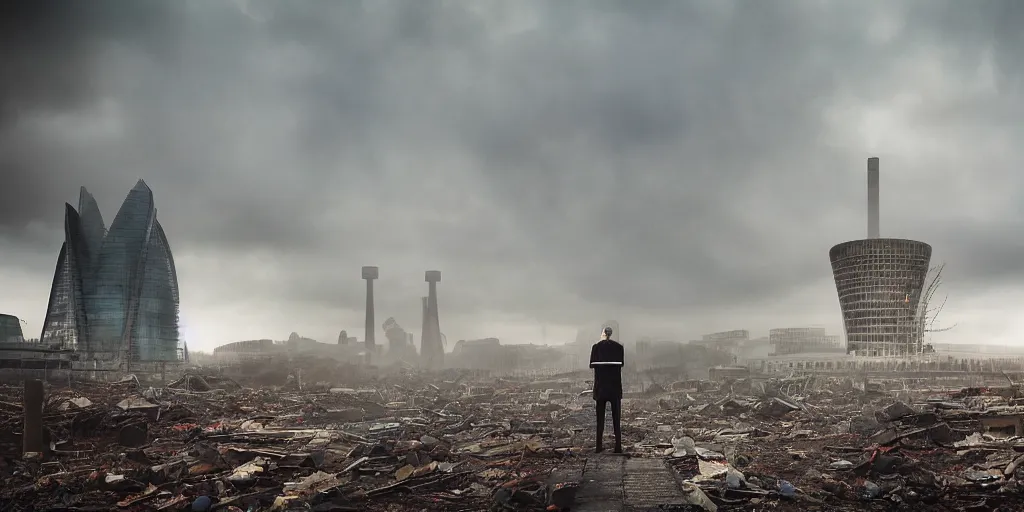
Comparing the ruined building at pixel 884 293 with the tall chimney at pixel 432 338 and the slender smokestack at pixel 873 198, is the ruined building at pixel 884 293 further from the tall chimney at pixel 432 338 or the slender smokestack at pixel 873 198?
the tall chimney at pixel 432 338

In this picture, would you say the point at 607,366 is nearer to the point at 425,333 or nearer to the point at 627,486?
the point at 627,486

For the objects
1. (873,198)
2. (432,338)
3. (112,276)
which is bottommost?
(432,338)

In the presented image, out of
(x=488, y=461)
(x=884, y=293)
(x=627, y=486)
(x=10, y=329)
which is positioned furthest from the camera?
(x=884, y=293)

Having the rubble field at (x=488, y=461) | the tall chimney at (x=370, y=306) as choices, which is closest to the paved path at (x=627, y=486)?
the rubble field at (x=488, y=461)

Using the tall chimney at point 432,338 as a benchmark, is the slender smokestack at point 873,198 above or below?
above

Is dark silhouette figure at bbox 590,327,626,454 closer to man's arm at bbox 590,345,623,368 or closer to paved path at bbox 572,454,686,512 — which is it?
man's arm at bbox 590,345,623,368

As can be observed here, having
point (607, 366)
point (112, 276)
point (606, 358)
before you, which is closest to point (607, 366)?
point (607, 366)
